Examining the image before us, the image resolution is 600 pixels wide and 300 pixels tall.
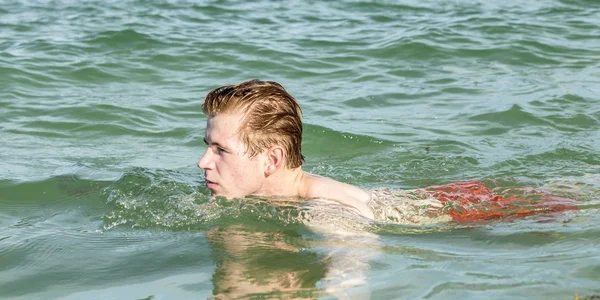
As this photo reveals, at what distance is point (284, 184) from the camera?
5.43 metres

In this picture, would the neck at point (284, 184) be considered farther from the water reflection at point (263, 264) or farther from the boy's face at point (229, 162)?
the water reflection at point (263, 264)

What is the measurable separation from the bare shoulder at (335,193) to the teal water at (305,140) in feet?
0.40

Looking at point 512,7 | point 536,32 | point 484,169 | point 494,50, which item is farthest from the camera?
point 512,7

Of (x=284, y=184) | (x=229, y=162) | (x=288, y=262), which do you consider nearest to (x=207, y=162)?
(x=229, y=162)

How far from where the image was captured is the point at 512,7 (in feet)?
54.4

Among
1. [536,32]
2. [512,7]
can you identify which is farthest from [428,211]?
[512,7]

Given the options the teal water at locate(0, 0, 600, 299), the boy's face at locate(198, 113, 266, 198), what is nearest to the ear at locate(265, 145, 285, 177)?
the boy's face at locate(198, 113, 266, 198)

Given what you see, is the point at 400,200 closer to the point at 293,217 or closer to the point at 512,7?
the point at 293,217

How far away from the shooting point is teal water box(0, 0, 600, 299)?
14.6ft

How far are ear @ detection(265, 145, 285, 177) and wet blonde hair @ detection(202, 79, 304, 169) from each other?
31 millimetres

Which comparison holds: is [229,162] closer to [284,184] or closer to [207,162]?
[207,162]

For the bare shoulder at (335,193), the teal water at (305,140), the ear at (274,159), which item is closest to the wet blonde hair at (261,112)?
the ear at (274,159)

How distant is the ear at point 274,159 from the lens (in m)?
5.30

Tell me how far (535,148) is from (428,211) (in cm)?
276
